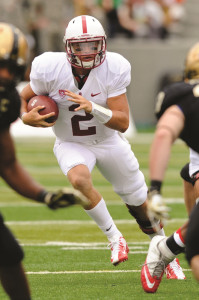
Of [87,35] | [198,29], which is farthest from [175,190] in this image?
[198,29]

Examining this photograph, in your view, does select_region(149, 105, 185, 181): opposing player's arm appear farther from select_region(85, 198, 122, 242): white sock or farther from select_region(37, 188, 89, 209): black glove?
select_region(85, 198, 122, 242): white sock

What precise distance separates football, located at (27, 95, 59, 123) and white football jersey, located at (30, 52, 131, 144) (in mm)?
91

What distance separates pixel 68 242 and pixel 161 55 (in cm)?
1360

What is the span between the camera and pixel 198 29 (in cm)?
2170

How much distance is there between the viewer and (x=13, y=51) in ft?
11.7

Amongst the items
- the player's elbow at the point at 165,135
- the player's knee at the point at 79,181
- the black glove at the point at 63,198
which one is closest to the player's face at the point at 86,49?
the player's knee at the point at 79,181

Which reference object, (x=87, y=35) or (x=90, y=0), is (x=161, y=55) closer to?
(x=90, y=0)

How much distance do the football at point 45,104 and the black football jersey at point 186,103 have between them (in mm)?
1550

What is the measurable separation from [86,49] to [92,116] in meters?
0.45

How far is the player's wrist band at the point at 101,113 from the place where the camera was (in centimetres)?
509

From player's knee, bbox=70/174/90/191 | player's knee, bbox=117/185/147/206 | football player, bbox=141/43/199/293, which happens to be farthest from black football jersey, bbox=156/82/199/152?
player's knee, bbox=117/185/147/206

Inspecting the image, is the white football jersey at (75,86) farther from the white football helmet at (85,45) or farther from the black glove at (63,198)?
the black glove at (63,198)

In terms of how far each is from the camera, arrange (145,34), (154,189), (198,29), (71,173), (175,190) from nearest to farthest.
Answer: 1. (154,189)
2. (71,173)
3. (175,190)
4. (145,34)
5. (198,29)

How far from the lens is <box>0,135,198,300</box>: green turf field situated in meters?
4.73
